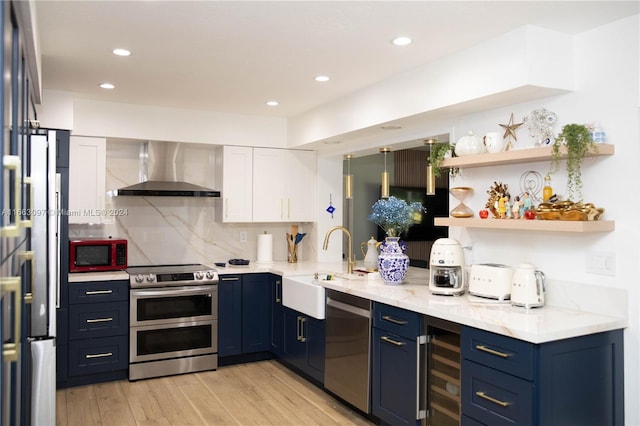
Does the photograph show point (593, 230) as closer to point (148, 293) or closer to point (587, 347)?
point (587, 347)

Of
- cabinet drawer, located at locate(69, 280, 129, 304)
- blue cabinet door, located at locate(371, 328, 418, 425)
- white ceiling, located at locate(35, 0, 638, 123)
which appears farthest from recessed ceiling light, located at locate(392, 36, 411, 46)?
cabinet drawer, located at locate(69, 280, 129, 304)

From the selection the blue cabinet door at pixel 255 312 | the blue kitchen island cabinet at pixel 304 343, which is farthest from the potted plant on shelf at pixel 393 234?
the blue cabinet door at pixel 255 312

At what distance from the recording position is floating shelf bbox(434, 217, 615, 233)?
2607 millimetres

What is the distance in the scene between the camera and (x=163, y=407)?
3.85m

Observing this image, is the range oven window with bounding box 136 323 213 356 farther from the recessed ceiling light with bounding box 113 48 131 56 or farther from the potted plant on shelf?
the recessed ceiling light with bounding box 113 48 131 56

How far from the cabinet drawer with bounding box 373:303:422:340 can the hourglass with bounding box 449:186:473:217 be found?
29.9 inches

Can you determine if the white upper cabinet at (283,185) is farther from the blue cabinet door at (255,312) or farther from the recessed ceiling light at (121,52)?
the recessed ceiling light at (121,52)

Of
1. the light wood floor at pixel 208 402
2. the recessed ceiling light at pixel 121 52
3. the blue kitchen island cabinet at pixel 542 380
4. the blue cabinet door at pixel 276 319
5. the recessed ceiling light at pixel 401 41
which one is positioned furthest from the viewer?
the blue cabinet door at pixel 276 319

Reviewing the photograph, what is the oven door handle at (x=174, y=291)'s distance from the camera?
14.6 ft

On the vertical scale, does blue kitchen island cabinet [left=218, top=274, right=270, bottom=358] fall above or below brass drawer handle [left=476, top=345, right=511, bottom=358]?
below

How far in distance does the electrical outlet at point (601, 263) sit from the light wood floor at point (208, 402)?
178 centimetres

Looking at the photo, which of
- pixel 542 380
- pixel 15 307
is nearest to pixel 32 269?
pixel 15 307

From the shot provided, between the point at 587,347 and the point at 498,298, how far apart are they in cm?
59

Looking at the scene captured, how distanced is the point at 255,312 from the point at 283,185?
1.34 m
